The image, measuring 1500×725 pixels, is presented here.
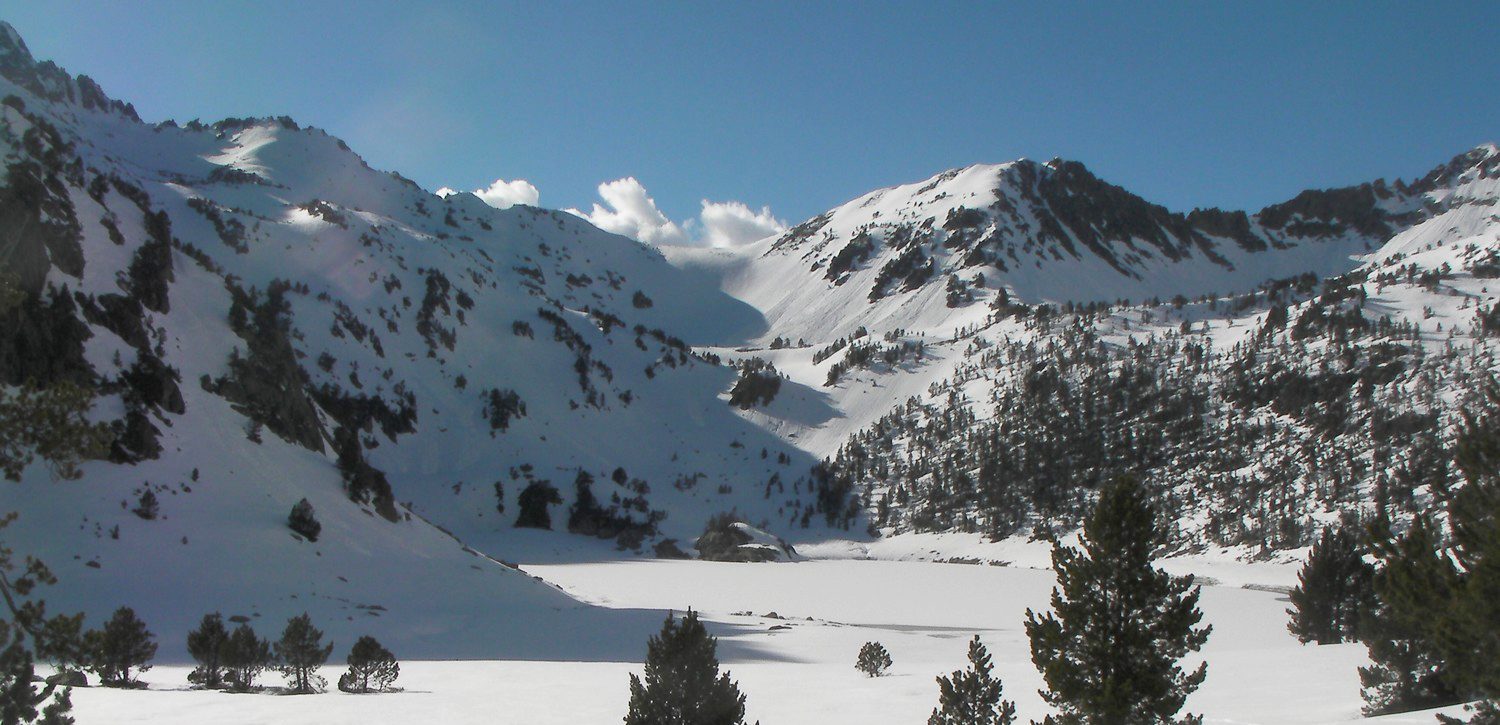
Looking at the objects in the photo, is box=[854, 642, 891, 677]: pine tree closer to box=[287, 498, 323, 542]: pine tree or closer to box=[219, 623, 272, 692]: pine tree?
box=[219, 623, 272, 692]: pine tree

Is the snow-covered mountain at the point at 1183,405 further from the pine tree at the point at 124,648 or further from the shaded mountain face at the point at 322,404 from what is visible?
the pine tree at the point at 124,648

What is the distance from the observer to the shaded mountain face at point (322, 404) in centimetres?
3020

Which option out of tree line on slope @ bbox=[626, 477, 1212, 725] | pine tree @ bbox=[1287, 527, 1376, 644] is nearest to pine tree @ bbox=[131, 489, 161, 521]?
tree line on slope @ bbox=[626, 477, 1212, 725]

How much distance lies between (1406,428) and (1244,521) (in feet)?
55.6

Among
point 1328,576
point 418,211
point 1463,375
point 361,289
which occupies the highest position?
point 418,211

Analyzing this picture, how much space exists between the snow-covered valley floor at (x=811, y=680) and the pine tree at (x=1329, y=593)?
3.20 feet

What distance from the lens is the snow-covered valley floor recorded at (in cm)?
1516

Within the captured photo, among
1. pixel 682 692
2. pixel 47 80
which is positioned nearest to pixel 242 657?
pixel 682 692

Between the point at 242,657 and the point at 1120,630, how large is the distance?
62.5 ft

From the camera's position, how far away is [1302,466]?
83.4m

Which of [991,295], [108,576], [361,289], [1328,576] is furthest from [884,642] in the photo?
[991,295]

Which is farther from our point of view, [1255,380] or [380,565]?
[1255,380]

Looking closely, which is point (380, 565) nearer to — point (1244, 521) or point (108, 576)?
point (108, 576)

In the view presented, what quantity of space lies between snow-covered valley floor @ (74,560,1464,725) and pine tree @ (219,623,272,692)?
3.41 ft
